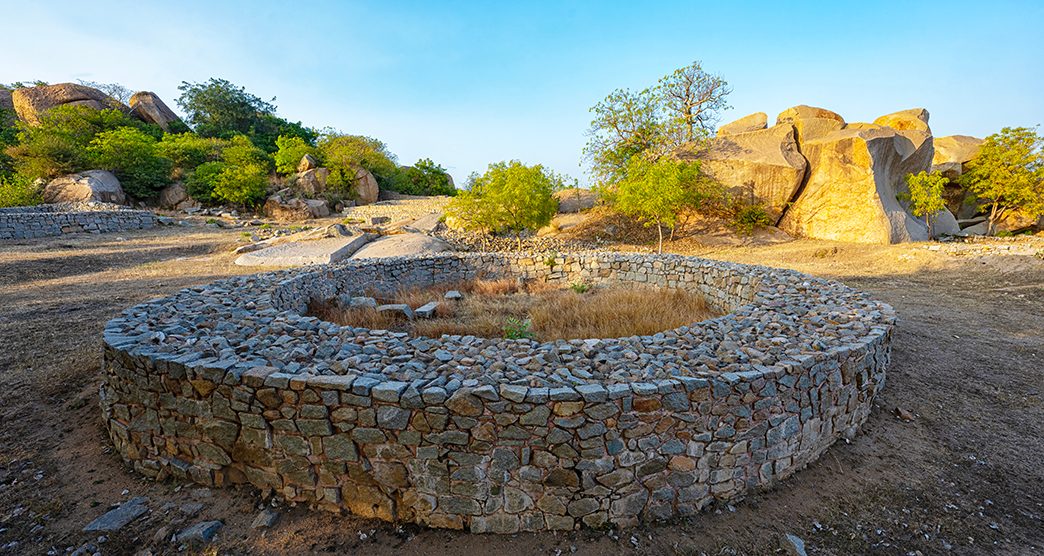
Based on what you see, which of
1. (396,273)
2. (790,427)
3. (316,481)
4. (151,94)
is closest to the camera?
(316,481)

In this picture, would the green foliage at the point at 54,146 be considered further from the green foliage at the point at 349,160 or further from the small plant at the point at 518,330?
the small plant at the point at 518,330

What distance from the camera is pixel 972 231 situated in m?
21.7

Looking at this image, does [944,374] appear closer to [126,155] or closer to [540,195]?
[540,195]

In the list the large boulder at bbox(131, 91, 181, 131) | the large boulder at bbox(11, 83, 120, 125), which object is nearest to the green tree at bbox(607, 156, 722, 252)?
the large boulder at bbox(131, 91, 181, 131)

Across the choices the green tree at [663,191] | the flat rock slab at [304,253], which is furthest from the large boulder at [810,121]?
the flat rock slab at [304,253]

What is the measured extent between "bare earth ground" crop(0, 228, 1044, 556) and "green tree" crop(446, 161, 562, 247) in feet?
38.1

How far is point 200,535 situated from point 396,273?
7.38 meters

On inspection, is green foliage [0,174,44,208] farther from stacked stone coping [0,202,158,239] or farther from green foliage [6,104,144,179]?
stacked stone coping [0,202,158,239]

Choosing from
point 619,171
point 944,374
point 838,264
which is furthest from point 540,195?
point 944,374

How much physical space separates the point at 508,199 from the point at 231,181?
823 inches

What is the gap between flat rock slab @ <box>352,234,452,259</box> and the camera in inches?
583

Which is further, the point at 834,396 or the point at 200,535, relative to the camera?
the point at 834,396

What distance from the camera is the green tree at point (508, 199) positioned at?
16.4m

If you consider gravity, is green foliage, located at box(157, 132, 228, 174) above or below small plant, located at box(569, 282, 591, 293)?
above
